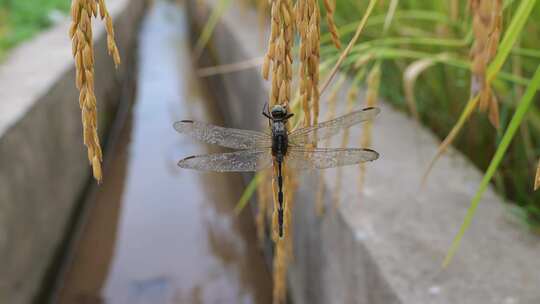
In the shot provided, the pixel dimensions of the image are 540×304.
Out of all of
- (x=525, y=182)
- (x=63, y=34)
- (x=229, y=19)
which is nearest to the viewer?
(x=525, y=182)

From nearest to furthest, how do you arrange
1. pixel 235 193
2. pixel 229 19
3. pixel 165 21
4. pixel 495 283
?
pixel 495 283 < pixel 235 193 < pixel 229 19 < pixel 165 21

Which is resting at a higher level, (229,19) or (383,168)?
(229,19)

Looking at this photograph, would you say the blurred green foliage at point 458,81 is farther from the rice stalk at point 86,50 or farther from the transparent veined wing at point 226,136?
the rice stalk at point 86,50

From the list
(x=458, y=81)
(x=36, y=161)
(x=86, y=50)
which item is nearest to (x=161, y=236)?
(x=36, y=161)

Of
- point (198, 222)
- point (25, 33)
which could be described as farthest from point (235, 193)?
point (25, 33)

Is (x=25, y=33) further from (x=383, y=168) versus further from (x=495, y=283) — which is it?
(x=495, y=283)

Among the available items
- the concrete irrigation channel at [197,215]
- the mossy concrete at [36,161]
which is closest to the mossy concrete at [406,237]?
the concrete irrigation channel at [197,215]
